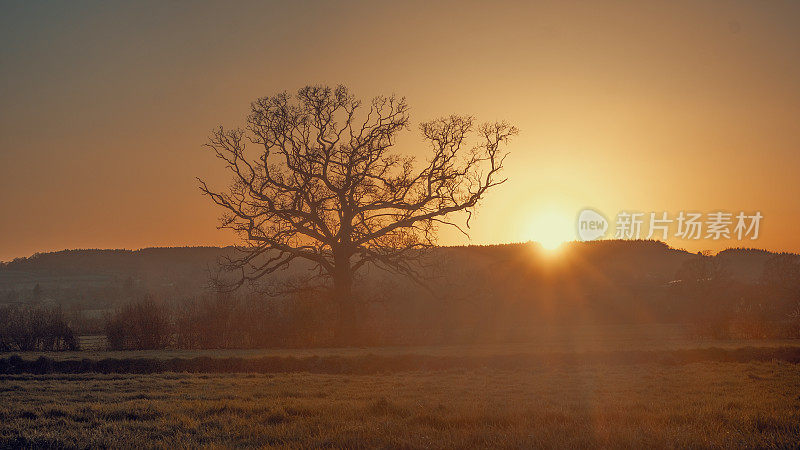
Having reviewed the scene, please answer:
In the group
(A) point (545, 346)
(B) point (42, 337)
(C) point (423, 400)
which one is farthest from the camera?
Answer: (B) point (42, 337)

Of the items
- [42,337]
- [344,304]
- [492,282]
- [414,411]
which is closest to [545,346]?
[344,304]

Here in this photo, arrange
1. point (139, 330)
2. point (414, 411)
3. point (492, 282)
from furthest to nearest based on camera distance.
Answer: point (492, 282), point (139, 330), point (414, 411)

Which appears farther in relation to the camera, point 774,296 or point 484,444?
point 774,296

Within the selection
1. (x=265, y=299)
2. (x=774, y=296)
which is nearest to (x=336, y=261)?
→ (x=265, y=299)

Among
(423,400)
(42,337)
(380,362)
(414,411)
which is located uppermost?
(414,411)

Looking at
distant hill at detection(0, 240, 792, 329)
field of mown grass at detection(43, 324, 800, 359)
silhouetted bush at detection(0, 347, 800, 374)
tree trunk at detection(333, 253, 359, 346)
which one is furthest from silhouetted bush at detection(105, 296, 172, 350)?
tree trunk at detection(333, 253, 359, 346)

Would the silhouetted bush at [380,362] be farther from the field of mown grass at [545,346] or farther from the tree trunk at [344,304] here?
the tree trunk at [344,304]

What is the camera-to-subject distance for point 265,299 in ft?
133

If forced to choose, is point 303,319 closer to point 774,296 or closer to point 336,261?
point 336,261

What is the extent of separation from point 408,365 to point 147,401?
13.1m

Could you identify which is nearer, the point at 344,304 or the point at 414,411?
the point at 414,411

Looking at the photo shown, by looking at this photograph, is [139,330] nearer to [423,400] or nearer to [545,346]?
[545,346]

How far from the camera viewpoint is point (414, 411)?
1345 cm

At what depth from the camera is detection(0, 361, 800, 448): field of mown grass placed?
1067 centimetres
